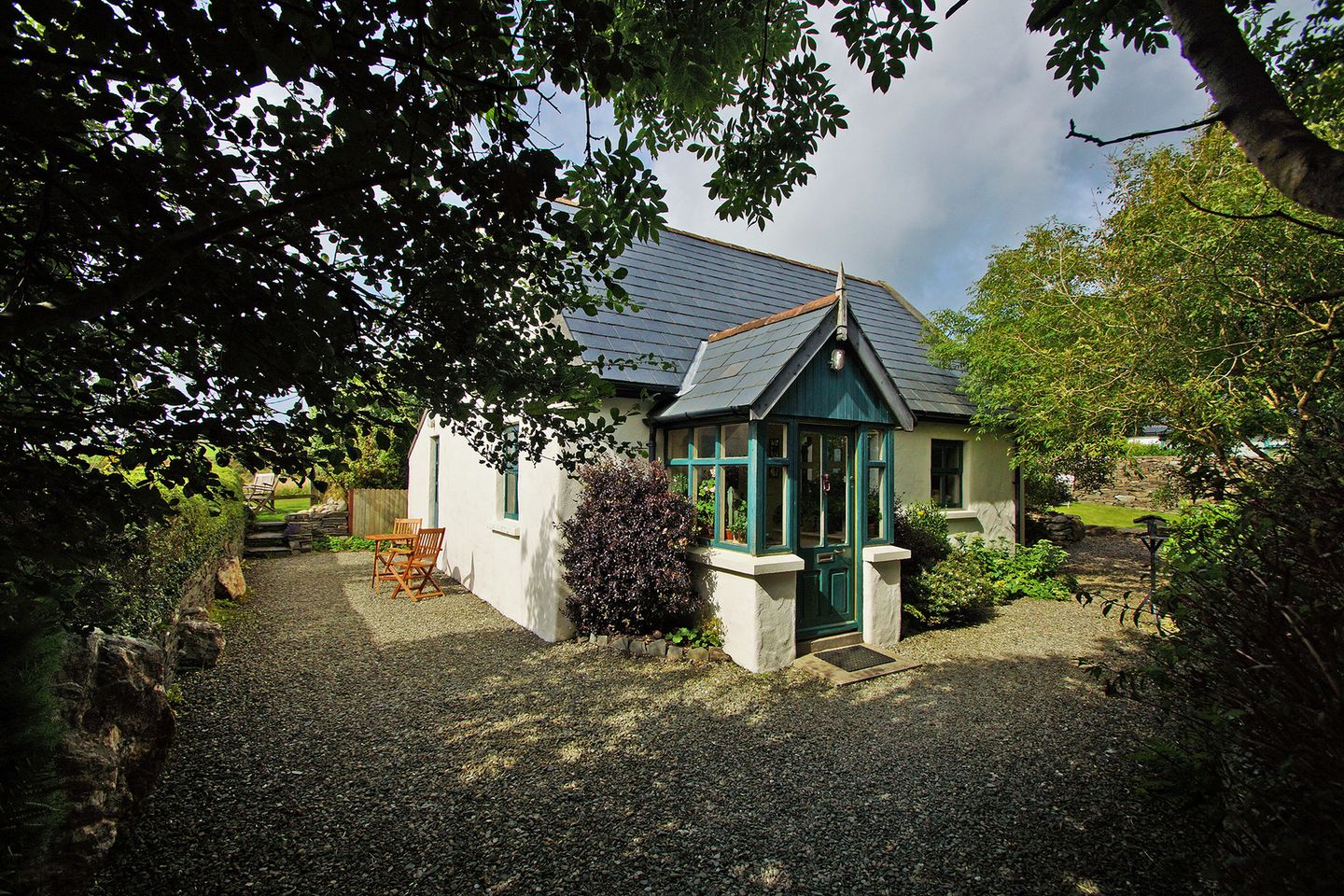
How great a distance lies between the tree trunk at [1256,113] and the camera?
199cm

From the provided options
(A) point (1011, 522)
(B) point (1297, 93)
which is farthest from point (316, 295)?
(A) point (1011, 522)

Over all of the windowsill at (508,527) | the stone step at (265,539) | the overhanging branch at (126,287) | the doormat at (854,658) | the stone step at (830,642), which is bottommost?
the doormat at (854,658)

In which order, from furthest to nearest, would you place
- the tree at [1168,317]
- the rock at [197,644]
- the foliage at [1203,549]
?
the rock at [197,644], the tree at [1168,317], the foliage at [1203,549]

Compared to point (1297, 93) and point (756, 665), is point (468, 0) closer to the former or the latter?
point (1297, 93)

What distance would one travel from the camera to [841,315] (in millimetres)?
7320

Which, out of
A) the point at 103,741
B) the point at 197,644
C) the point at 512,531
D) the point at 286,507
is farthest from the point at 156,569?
the point at 286,507

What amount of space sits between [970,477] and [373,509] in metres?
16.5

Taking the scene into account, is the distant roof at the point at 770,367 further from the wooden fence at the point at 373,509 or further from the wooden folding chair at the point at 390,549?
the wooden fence at the point at 373,509

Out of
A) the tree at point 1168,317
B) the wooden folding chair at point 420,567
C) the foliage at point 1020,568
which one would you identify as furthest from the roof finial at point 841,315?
the wooden folding chair at point 420,567

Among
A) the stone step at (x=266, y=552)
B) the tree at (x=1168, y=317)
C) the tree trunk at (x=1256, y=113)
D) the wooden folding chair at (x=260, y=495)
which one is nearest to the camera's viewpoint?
the tree trunk at (x=1256, y=113)

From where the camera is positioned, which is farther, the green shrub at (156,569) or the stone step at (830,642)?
the stone step at (830,642)

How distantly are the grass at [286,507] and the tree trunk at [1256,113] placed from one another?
920 inches

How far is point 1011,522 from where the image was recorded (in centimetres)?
1233

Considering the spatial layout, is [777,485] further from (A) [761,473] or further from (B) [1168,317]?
(B) [1168,317]
